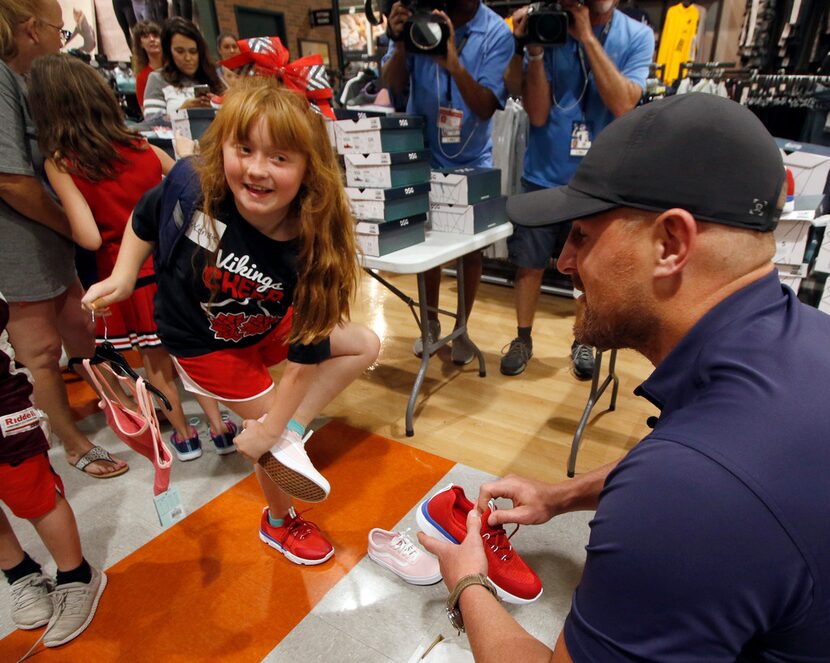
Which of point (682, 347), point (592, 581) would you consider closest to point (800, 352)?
point (682, 347)

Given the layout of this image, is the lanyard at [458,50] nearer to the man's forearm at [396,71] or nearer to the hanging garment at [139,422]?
the man's forearm at [396,71]

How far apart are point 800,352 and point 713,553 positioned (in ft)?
0.90

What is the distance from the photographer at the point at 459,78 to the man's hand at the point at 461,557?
6.25 ft

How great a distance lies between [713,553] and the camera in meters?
0.56

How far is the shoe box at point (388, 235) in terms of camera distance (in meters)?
2.07

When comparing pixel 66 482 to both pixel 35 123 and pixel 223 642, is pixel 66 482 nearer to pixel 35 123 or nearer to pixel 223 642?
pixel 223 642

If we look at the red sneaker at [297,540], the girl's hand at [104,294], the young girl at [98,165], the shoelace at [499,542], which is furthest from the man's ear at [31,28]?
the shoelace at [499,542]

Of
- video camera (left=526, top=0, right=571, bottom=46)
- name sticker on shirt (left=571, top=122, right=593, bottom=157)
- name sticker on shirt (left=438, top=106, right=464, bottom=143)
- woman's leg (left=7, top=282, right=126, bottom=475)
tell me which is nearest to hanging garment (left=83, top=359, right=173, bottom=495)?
woman's leg (left=7, top=282, right=126, bottom=475)

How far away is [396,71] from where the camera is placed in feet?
8.11

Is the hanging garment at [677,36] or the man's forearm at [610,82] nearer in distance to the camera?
the man's forearm at [610,82]

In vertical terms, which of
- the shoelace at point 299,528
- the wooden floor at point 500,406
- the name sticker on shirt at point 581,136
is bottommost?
the wooden floor at point 500,406

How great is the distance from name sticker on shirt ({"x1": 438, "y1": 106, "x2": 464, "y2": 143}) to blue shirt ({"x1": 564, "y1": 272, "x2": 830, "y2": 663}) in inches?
81.2

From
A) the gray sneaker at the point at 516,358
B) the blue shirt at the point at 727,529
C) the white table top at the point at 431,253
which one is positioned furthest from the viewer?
the gray sneaker at the point at 516,358

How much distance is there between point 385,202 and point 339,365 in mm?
756
